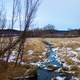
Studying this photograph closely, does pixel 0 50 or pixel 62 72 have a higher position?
pixel 0 50

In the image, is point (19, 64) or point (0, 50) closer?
point (0, 50)

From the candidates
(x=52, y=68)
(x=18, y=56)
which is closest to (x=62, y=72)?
(x=52, y=68)

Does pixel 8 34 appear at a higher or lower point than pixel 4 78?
higher

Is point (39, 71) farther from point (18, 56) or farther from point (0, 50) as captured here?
point (18, 56)

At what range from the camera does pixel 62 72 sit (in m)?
11.7

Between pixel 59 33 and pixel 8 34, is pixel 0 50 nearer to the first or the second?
pixel 8 34

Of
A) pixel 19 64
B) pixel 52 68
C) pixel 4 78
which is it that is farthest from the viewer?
pixel 19 64

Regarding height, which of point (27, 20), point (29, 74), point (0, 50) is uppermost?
point (27, 20)

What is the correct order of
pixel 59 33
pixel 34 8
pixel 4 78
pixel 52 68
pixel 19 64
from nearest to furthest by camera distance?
pixel 4 78
pixel 34 8
pixel 52 68
pixel 19 64
pixel 59 33

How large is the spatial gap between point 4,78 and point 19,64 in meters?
3.43

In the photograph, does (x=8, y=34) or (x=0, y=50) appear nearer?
(x=0, y=50)

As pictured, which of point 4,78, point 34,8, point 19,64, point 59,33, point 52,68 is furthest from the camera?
point 59,33

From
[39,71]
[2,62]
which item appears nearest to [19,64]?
[2,62]

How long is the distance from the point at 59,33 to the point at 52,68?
1575 inches
